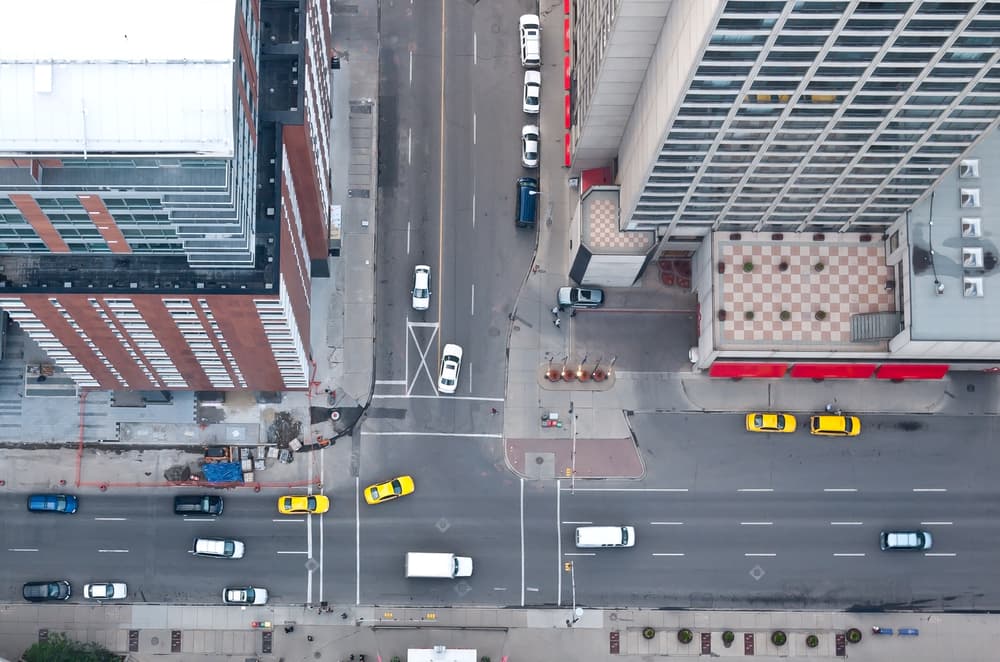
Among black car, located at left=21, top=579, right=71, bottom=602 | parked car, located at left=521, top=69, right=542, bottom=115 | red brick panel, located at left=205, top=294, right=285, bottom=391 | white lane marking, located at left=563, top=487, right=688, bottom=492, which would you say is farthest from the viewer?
parked car, located at left=521, top=69, right=542, bottom=115

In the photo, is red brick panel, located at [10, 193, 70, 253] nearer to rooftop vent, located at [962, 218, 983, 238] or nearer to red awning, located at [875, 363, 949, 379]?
red awning, located at [875, 363, 949, 379]

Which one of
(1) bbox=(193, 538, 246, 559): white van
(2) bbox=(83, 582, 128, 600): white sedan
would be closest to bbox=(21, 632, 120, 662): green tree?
(2) bbox=(83, 582, 128, 600): white sedan

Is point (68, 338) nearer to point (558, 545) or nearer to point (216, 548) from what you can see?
point (216, 548)

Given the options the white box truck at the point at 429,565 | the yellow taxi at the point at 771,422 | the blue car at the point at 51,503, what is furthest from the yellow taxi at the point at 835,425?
the blue car at the point at 51,503

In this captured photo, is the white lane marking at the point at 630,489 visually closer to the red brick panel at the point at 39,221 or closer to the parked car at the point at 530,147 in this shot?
the parked car at the point at 530,147

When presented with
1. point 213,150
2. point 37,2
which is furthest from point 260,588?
point 37,2

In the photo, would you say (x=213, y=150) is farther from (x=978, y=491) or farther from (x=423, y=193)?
(x=978, y=491)
